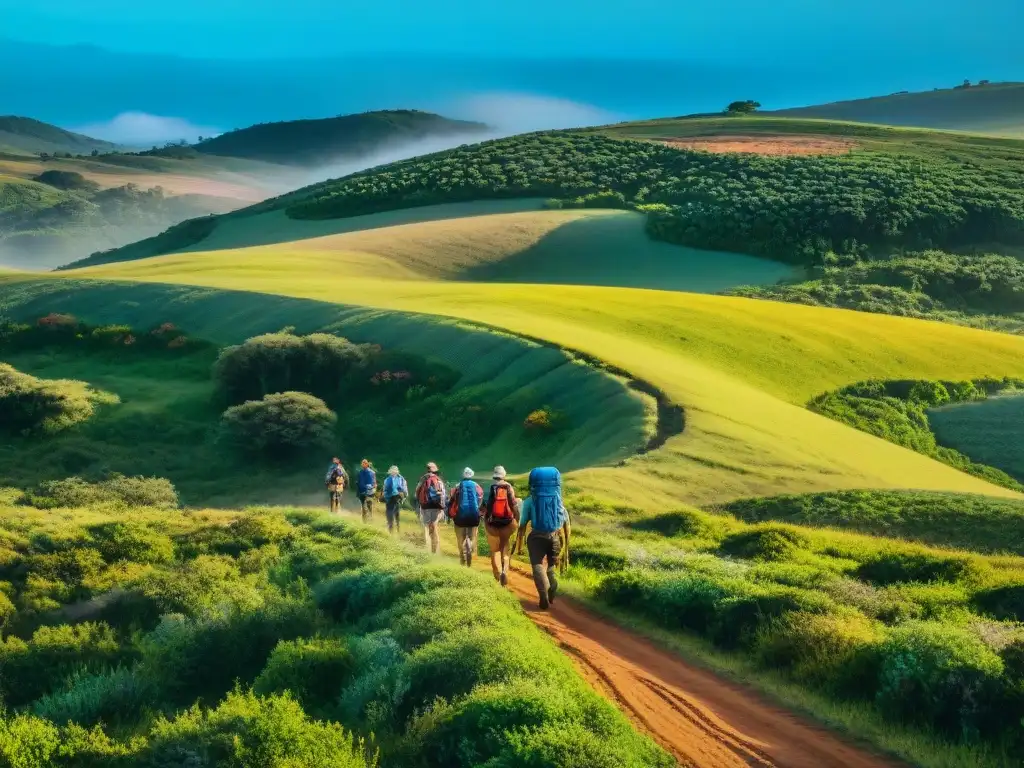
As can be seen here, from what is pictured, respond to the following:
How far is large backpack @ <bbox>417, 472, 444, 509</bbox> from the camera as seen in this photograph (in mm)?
19609

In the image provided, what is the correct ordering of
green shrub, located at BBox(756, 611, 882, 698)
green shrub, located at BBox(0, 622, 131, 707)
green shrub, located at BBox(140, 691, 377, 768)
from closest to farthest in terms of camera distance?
green shrub, located at BBox(140, 691, 377, 768), green shrub, located at BBox(756, 611, 882, 698), green shrub, located at BBox(0, 622, 131, 707)

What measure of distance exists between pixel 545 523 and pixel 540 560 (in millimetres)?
515

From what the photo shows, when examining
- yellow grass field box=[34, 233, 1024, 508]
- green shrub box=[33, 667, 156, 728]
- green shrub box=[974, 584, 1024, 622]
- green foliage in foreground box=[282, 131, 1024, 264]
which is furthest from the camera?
green foliage in foreground box=[282, 131, 1024, 264]

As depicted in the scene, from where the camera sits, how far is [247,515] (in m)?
20.2

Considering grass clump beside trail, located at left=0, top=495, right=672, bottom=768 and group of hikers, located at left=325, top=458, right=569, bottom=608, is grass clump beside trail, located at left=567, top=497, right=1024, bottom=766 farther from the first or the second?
grass clump beside trail, located at left=0, top=495, right=672, bottom=768

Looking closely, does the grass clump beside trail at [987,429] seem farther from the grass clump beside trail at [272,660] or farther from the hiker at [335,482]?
the grass clump beside trail at [272,660]

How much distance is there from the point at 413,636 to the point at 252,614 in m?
2.56

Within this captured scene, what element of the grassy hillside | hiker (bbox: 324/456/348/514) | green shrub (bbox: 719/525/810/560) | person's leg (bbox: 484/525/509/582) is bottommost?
hiker (bbox: 324/456/348/514)

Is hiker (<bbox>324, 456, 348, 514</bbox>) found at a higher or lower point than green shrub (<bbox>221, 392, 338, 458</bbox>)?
higher

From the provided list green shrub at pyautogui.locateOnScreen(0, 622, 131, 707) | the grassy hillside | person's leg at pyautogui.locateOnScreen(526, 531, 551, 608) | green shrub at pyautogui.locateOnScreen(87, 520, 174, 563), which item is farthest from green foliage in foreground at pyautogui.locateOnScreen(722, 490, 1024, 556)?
the grassy hillside

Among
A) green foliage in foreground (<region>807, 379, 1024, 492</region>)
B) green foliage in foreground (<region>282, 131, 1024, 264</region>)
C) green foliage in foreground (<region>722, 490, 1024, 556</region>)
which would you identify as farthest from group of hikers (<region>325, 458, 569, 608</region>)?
green foliage in foreground (<region>282, 131, 1024, 264</region>)

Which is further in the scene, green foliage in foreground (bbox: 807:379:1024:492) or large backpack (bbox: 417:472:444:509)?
green foliage in foreground (bbox: 807:379:1024:492)

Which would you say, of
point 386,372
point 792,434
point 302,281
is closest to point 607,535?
point 792,434

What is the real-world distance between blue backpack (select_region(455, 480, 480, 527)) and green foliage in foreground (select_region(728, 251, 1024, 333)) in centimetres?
5206
